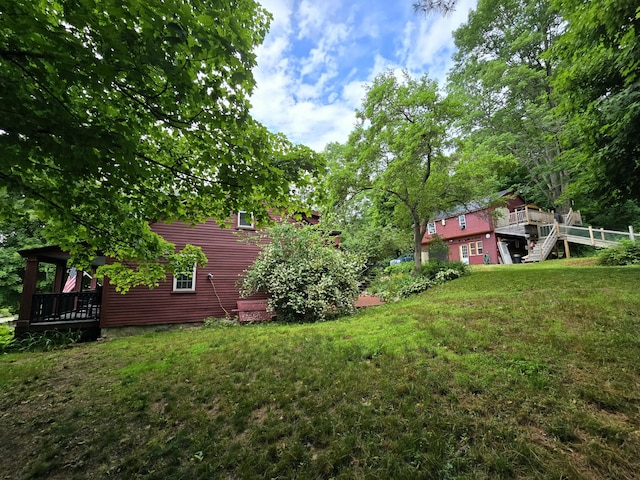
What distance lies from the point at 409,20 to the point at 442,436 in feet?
18.1

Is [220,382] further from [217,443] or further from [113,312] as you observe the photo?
[113,312]

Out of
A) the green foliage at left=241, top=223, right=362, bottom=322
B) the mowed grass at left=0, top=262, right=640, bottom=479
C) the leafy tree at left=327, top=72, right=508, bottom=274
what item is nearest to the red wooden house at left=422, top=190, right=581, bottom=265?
the leafy tree at left=327, top=72, right=508, bottom=274

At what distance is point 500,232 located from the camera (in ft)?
70.0

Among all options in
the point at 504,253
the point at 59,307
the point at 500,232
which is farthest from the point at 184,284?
the point at 500,232

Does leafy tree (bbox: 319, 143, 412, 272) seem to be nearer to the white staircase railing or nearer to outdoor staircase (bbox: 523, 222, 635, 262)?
the white staircase railing

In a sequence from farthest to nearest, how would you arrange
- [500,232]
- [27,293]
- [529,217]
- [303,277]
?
1. [500,232]
2. [529,217]
3. [303,277]
4. [27,293]

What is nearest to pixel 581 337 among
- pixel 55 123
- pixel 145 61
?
pixel 145 61

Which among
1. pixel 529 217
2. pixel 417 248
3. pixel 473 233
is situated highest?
pixel 529 217

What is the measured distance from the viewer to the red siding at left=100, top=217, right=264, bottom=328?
9.30m

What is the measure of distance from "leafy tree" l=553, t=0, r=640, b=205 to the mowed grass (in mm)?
2861

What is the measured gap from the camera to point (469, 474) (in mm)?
1985

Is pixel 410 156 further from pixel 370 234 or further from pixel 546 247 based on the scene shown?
pixel 546 247

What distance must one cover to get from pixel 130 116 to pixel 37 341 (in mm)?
8580

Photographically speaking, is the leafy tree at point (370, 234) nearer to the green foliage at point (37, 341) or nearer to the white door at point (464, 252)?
the white door at point (464, 252)
